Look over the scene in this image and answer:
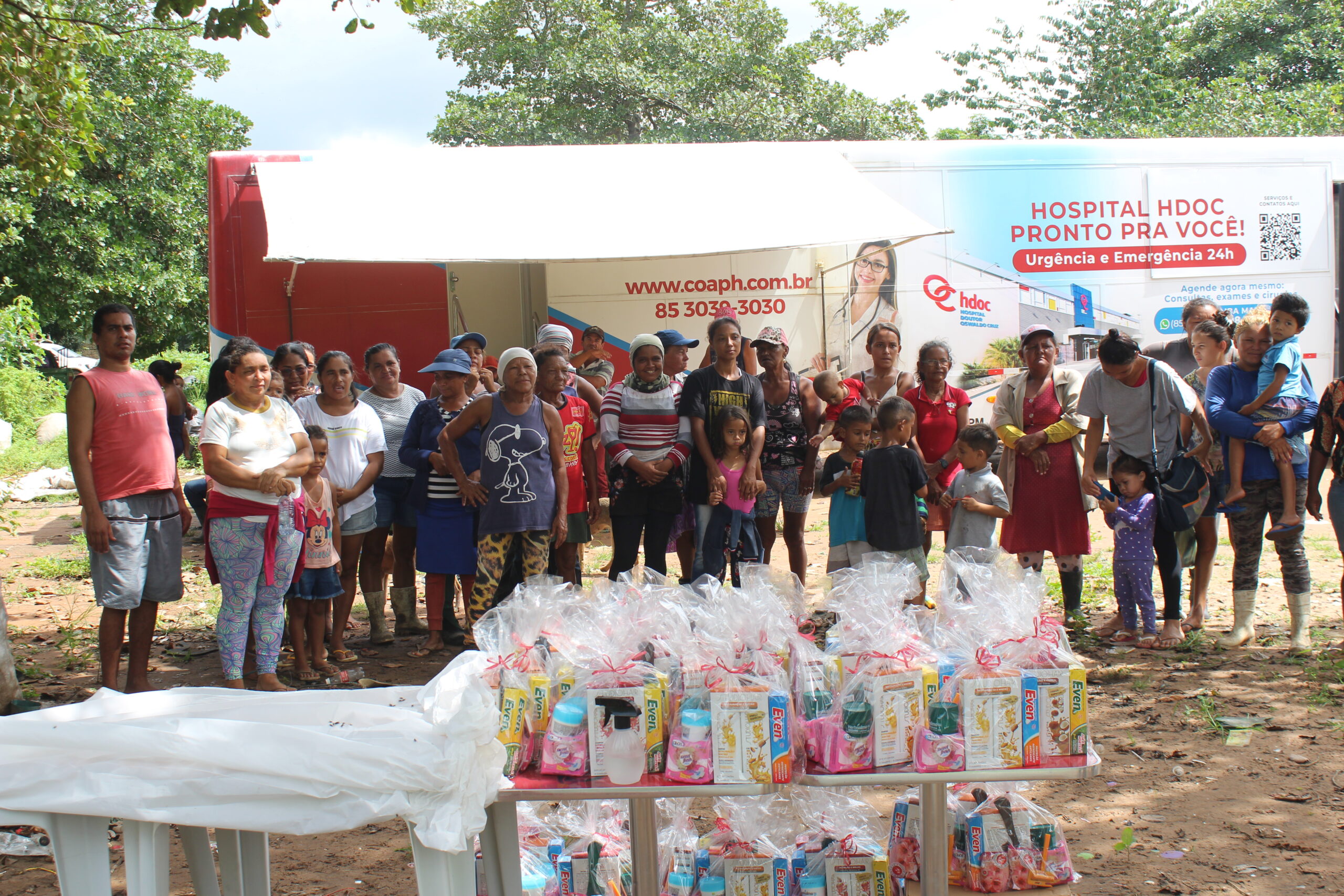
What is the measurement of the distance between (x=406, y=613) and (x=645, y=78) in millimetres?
16310

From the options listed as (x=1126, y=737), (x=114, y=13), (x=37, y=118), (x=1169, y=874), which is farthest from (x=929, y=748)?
(x=114, y=13)

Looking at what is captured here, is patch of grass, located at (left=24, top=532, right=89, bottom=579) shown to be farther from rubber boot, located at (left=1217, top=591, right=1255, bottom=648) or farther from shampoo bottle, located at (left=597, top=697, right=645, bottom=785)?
rubber boot, located at (left=1217, top=591, right=1255, bottom=648)

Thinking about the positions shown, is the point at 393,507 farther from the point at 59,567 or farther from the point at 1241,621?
the point at 1241,621

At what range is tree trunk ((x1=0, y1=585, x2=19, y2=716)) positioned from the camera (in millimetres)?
4363

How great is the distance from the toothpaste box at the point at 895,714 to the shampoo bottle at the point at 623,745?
1.86ft

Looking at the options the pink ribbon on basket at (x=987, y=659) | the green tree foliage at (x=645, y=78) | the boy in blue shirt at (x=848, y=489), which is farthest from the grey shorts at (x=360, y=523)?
the green tree foliage at (x=645, y=78)

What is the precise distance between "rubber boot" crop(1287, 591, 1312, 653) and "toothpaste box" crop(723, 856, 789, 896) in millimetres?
3640

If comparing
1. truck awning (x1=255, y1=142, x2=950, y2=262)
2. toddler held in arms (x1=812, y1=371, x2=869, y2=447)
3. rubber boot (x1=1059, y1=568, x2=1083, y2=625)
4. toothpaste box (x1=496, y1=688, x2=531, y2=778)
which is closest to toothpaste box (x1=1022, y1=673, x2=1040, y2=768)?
toothpaste box (x1=496, y1=688, x2=531, y2=778)

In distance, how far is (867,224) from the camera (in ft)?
25.4

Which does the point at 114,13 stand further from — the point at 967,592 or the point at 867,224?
the point at 967,592

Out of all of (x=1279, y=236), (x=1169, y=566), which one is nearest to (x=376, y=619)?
(x=1169, y=566)

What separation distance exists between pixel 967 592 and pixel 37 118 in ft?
17.6

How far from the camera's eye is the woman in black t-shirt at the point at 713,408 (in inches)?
211

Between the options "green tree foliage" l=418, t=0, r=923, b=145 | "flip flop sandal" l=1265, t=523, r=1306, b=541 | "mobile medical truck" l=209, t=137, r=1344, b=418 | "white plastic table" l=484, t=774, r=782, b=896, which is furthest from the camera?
"green tree foliage" l=418, t=0, r=923, b=145
